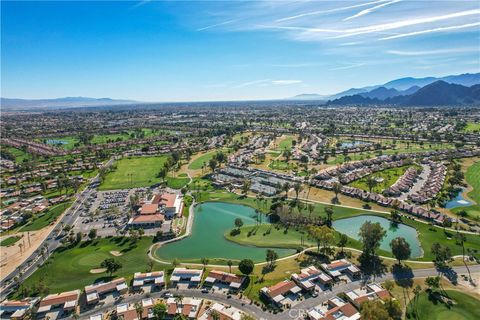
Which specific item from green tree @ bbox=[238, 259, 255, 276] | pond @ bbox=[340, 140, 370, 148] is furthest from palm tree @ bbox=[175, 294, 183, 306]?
pond @ bbox=[340, 140, 370, 148]

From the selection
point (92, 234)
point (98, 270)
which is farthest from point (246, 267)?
point (92, 234)

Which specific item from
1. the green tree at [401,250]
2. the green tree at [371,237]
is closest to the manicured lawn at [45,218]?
the green tree at [371,237]

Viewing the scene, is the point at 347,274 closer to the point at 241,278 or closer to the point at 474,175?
the point at 241,278

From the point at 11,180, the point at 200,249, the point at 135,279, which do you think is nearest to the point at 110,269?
the point at 135,279

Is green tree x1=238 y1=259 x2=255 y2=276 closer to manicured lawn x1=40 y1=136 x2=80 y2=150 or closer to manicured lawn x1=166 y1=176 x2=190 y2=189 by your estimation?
manicured lawn x1=166 y1=176 x2=190 y2=189

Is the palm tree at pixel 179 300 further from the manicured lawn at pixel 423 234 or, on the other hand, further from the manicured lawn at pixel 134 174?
the manicured lawn at pixel 134 174

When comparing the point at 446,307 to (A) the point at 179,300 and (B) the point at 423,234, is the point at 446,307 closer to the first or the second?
(B) the point at 423,234

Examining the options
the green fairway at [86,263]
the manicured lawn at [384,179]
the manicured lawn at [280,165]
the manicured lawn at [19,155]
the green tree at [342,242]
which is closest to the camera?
the green fairway at [86,263]
